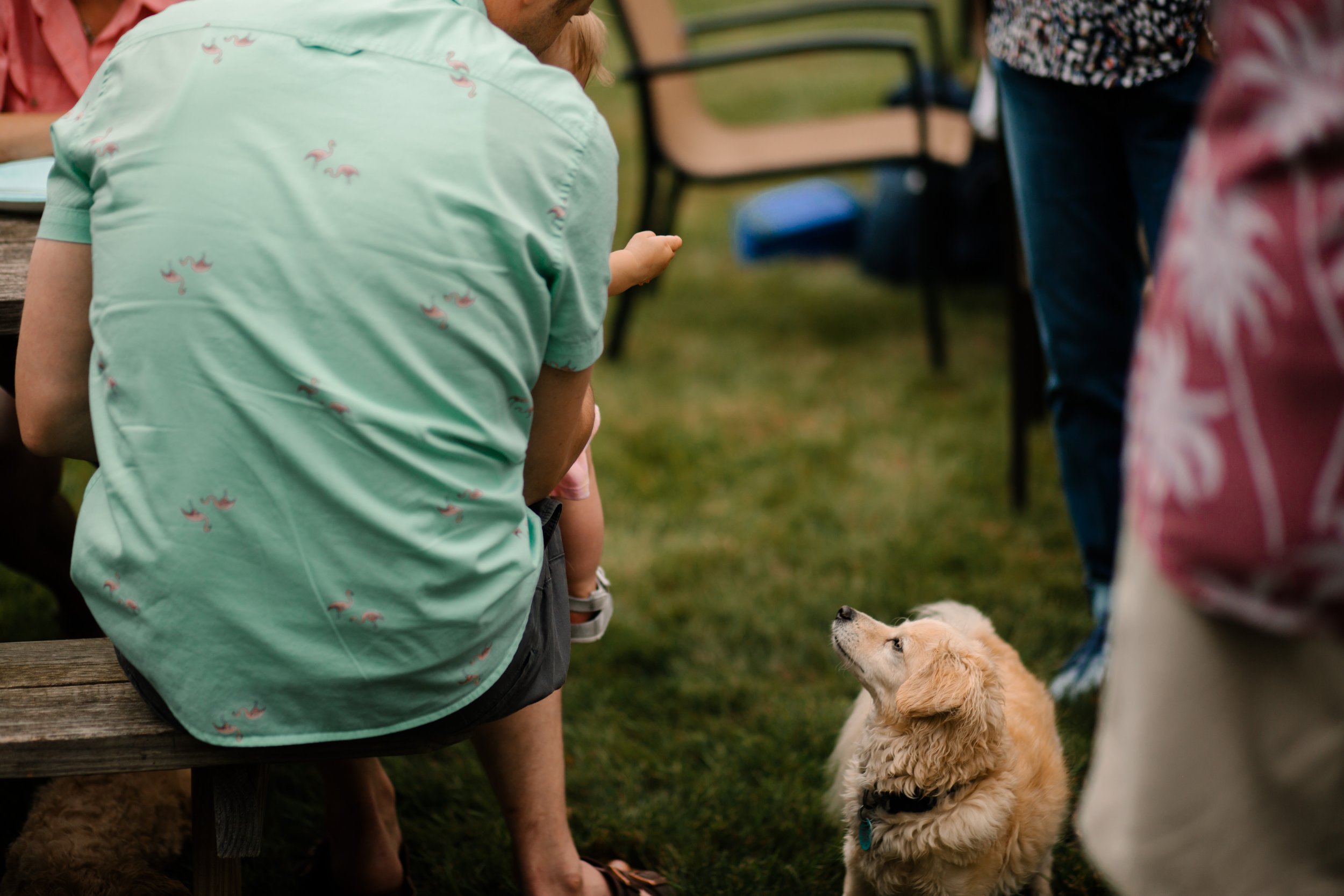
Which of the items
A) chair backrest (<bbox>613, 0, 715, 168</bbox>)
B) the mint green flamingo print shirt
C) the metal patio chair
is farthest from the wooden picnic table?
chair backrest (<bbox>613, 0, 715, 168</bbox>)

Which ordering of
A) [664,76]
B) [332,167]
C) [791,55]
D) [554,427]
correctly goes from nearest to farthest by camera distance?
[332,167], [554,427], [791,55], [664,76]

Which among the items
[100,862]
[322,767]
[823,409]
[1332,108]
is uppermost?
[1332,108]

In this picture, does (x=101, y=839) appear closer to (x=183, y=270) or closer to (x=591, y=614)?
(x=591, y=614)

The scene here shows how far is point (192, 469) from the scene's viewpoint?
3.29ft

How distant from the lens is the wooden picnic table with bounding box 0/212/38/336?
1.38m

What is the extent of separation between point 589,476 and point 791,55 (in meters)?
2.68

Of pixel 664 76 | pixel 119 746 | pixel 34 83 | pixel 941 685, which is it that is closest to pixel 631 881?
pixel 941 685

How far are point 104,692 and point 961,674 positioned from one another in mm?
1094

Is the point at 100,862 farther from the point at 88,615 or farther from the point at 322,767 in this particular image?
the point at 88,615

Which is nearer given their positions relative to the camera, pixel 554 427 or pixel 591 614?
pixel 554 427

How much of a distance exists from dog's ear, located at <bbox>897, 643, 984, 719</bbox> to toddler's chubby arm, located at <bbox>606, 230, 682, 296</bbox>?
0.68 meters

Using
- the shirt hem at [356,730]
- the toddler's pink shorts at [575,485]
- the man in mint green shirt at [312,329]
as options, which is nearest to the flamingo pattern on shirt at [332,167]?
the man in mint green shirt at [312,329]

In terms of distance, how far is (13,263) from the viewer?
4.84 feet

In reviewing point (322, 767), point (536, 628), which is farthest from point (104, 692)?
point (536, 628)
